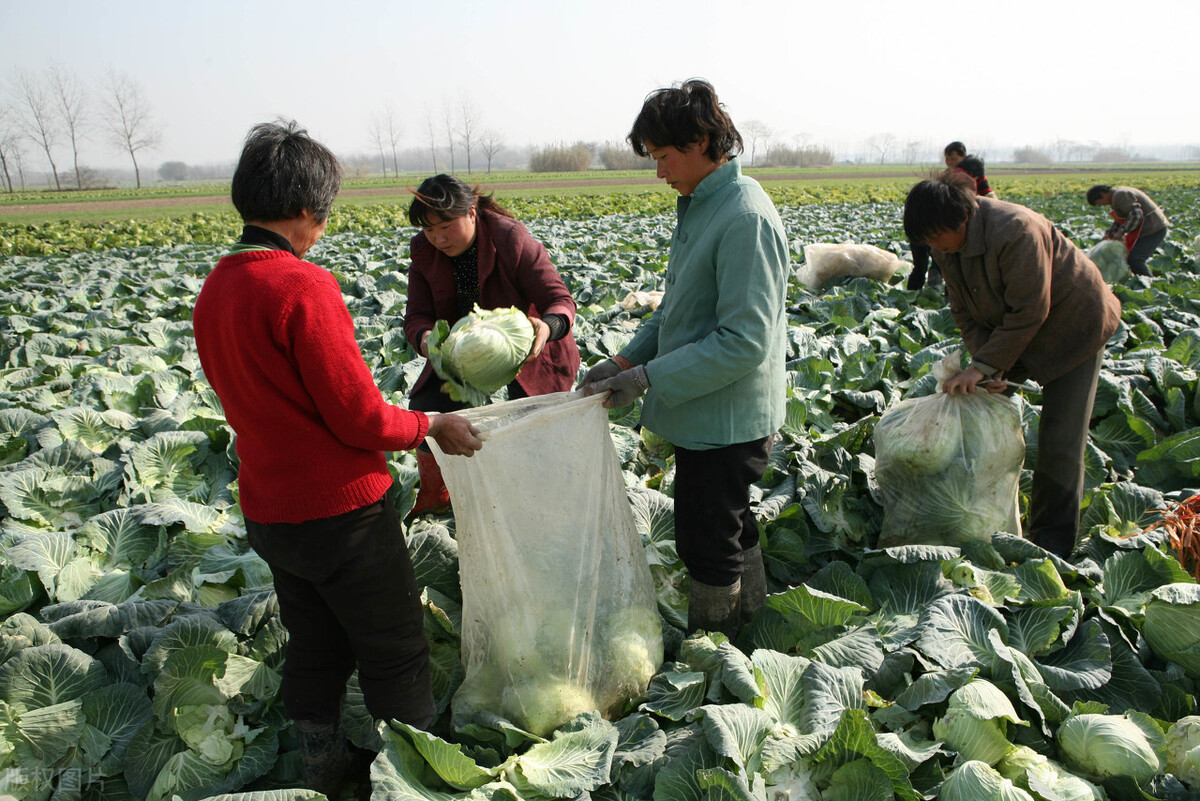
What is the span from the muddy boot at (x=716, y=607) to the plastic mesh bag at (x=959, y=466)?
108cm

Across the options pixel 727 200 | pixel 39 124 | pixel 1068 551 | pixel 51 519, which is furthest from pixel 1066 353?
pixel 39 124

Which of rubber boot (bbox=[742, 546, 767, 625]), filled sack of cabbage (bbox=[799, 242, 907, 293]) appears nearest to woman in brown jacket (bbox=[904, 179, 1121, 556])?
rubber boot (bbox=[742, 546, 767, 625])

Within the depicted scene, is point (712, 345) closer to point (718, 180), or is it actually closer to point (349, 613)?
point (718, 180)

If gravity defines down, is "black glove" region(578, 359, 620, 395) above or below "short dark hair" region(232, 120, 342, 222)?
below

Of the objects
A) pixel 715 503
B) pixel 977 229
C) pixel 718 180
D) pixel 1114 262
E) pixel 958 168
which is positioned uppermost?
pixel 958 168

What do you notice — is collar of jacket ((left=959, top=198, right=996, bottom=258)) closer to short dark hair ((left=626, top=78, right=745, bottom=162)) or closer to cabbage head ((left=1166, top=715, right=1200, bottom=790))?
short dark hair ((left=626, top=78, right=745, bottom=162))

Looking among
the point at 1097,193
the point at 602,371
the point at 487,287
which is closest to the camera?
the point at 602,371

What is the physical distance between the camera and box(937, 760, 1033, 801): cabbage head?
5.96 feet

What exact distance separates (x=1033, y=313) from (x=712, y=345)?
5.28ft

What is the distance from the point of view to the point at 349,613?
6.43ft

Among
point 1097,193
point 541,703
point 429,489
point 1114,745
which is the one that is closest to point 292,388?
point 541,703

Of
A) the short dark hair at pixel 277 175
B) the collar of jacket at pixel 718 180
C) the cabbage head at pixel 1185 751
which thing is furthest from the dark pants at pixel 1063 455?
the short dark hair at pixel 277 175

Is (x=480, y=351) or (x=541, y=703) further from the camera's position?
(x=480, y=351)

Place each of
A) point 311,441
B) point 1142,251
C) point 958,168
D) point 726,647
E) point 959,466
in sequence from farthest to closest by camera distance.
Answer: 1. point 1142,251
2. point 958,168
3. point 959,466
4. point 726,647
5. point 311,441
